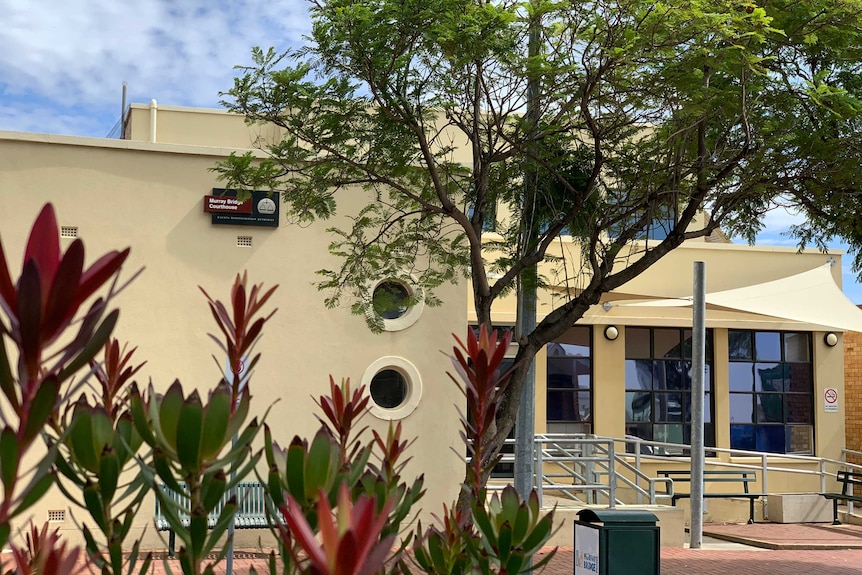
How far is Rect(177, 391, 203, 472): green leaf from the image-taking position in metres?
1.77

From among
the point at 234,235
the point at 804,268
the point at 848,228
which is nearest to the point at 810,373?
the point at 804,268

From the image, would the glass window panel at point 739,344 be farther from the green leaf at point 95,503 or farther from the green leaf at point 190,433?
the green leaf at point 190,433

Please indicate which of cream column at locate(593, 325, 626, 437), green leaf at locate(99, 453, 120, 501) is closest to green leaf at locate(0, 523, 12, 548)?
green leaf at locate(99, 453, 120, 501)

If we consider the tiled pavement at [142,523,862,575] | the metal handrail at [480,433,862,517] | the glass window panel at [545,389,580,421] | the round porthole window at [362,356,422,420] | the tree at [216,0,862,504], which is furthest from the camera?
the glass window panel at [545,389,580,421]

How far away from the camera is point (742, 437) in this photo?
762 inches

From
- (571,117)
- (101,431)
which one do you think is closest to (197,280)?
(571,117)

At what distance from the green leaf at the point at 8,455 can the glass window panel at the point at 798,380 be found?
20.2 meters

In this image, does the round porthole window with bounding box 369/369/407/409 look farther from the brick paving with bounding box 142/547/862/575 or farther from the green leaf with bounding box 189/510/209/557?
the green leaf with bounding box 189/510/209/557

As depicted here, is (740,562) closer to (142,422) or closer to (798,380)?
(798,380)

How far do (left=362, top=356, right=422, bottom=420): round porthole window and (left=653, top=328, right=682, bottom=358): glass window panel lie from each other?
27.4 feet

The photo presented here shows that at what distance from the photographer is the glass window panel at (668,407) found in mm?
19125

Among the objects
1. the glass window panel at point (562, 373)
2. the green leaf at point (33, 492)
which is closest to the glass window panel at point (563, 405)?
A: the glass window panel at point (562, 373)

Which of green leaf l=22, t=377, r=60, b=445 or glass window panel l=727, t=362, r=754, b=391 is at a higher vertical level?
glass window panel l=727, t=362, r=754, b=391

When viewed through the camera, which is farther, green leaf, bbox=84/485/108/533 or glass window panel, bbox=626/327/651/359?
glass window panel, bbox=626/327/651/359
